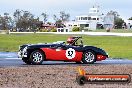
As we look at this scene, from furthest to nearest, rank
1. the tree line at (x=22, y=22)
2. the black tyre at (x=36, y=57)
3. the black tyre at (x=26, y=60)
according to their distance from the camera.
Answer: the tree line at (x=22, y=22) → the black tyre at (x=26, y=60) → the black tyre at (x=36, y=57)

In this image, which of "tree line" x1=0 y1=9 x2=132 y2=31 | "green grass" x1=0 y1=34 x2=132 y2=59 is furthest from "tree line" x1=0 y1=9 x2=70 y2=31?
"green grass" x1=0 y1=34 x2=132 y2=59

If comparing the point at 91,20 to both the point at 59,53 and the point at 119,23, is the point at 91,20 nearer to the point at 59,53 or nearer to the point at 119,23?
the point at 119,23

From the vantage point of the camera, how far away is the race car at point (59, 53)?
20719mm

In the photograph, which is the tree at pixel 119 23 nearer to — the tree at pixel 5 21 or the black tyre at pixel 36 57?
the tree at pixel 5 21

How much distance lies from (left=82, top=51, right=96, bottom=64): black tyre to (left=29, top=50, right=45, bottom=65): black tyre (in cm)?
192

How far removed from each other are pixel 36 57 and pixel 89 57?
2.41 metres

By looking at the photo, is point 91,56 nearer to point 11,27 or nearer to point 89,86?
point 89,86

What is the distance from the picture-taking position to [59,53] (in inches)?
833

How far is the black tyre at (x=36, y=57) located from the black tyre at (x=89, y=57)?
192 centimetres

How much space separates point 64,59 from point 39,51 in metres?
1.22

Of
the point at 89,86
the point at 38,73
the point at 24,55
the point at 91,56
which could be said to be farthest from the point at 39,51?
the point at 89,86

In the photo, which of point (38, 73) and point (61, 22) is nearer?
point (38, 73)

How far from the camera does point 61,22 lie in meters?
184

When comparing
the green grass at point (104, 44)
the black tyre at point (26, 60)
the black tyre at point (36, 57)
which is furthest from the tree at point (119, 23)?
the black tyre at point (36, 57)
